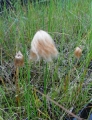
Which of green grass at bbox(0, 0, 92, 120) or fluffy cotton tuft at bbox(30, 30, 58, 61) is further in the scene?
green grass at bbox(0, 0, 92, 120)

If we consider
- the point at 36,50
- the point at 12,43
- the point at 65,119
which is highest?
the point at 36,50

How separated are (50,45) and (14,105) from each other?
34 cm

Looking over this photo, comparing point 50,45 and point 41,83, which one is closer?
point 50,45

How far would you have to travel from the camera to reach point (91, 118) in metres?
0.69

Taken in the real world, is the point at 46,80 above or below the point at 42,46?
below

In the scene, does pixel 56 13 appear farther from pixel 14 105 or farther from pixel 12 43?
pixel 14 105

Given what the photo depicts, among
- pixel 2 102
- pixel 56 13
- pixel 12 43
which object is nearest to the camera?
pixel 2 102

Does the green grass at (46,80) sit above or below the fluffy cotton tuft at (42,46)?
below

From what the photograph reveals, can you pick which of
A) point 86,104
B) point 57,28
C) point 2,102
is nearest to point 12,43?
point 57,28

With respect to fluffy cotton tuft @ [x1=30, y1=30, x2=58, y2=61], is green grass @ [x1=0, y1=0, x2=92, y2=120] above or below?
below

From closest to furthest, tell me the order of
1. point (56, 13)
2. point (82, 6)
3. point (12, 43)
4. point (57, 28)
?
point (12, 43) < point (57, 28) < point (56, 13) < point (82, 6)

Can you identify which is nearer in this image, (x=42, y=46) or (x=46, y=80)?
(x=42, y=46)

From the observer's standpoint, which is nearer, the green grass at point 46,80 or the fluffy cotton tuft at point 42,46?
the fluffy cotton tuft at point 42,46

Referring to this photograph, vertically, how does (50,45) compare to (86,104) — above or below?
above
